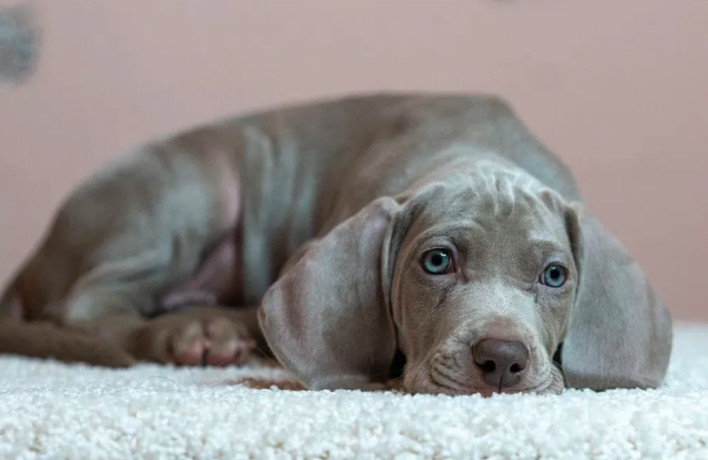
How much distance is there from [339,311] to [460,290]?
9.6 inches

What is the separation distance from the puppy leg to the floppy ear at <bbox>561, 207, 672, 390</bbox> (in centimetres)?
74

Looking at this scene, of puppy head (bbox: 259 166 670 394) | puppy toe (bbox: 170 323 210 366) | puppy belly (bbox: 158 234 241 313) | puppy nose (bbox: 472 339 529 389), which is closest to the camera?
puppy nose (bbox: 472 339 529 389)

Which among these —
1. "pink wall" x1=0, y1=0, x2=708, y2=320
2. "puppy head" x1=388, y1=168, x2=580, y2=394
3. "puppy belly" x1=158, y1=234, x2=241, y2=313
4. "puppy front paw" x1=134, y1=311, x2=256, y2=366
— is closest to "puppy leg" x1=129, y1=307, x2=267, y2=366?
"puppy front paw" x1=134, y1=311, x2=256, y2=366

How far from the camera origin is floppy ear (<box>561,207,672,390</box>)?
1.84m

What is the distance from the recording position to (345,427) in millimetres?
1220

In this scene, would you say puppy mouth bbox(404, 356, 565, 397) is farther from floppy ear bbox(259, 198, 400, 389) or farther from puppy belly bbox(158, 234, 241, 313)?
puppy belly bbox(158, 234, 241, 313)

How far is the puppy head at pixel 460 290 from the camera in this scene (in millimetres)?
1744

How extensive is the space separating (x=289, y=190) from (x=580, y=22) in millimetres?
1323

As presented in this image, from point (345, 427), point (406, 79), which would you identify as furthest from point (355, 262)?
point (406, 79)

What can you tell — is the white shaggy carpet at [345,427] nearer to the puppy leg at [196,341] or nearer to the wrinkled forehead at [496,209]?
the wrinkled forehead at [496,209]

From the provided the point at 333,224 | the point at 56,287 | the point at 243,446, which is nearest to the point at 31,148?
the point at 56,287

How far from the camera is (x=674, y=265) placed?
3518 millimetres

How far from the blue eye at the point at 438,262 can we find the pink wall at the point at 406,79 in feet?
6.17

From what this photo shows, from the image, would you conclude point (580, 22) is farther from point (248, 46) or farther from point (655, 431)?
point (655, 431)
